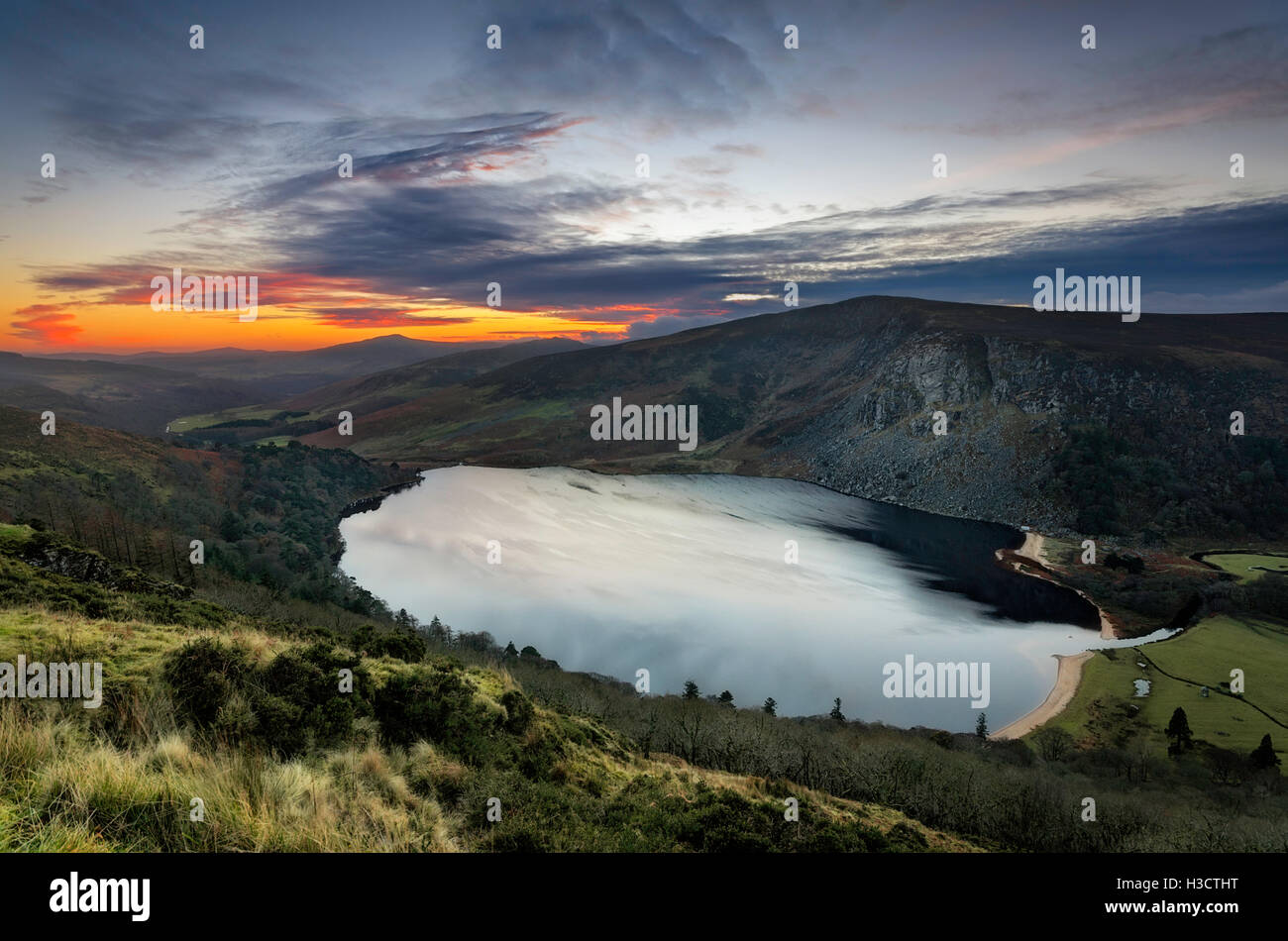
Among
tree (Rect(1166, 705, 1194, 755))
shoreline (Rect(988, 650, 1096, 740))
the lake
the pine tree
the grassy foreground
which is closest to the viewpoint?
the grassy foreground

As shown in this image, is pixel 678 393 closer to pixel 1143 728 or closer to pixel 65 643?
pixel 1143 728

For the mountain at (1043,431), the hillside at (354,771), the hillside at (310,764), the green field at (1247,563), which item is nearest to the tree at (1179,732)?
the hillside at (354,771)

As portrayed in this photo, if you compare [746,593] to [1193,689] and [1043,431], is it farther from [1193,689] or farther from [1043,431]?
[1043,431]

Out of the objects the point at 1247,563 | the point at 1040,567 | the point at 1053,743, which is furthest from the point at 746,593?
the point at 1247,563

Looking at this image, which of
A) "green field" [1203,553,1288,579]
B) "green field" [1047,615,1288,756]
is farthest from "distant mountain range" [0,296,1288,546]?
"green field" [1047,615,1288,756]

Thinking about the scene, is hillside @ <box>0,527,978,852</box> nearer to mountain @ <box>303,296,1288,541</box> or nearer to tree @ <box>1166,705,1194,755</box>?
tree @ <box>1166,705,1194,755</box>

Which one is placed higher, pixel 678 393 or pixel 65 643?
pixel 678 393
